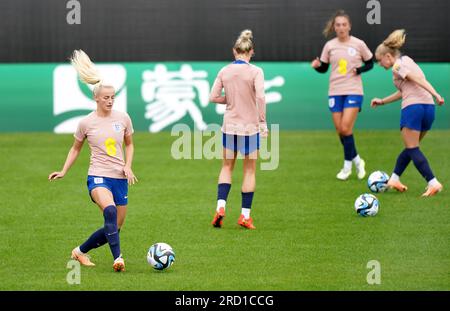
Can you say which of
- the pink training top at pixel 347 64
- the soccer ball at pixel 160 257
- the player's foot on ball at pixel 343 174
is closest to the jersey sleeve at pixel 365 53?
the pink training top at pixel 347 64

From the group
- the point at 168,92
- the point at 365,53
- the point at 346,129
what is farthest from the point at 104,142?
the point at 168,92

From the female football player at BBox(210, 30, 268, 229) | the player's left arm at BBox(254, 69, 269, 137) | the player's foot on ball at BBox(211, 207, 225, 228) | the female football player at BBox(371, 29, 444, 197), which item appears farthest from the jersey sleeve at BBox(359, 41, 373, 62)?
the player's foot on ball at BBox(211, 207, 225, 228)

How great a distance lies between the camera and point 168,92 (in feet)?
69.1

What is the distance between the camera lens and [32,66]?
2138cm

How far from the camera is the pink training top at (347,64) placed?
16531 mm

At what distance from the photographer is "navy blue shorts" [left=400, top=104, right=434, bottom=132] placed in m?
14.8

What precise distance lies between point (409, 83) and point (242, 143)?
3.04 metres

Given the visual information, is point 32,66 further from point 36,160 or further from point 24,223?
point 24,223

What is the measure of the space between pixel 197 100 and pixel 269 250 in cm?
976

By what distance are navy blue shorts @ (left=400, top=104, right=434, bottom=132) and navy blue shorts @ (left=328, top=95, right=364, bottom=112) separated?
1685 millimetres

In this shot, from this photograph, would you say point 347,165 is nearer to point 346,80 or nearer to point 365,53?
point 346,80

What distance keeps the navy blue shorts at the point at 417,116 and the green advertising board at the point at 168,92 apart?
631 cm

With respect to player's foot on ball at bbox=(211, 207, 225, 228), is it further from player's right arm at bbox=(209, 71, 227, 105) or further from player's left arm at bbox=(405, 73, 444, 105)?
player's left arm at bbox=(405, 73, 444, 105)
